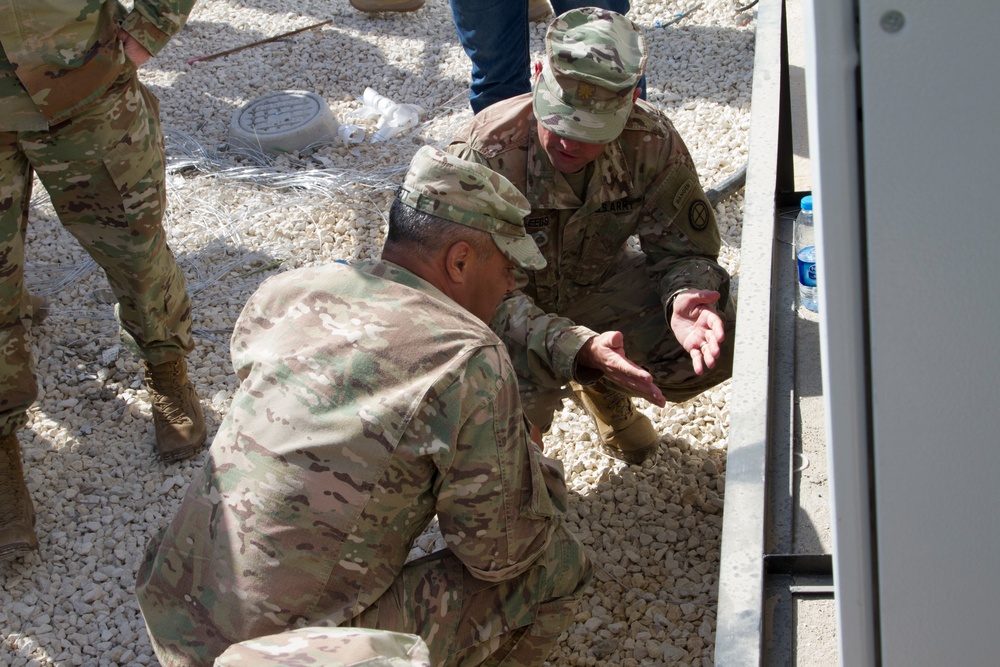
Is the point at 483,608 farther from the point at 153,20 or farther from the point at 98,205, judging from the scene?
the point at 153,20

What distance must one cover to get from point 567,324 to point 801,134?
92.9 inches

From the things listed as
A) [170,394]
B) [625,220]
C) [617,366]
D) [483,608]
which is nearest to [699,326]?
[617,366]

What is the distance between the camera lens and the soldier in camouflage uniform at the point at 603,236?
3016 mm

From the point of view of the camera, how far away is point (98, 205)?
3355 mm

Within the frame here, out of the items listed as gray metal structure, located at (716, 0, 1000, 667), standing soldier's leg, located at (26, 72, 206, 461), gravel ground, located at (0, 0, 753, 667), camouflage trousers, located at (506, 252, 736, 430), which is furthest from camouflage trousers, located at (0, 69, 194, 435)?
gray metal structure, located at (716, 0, 1000, 667)

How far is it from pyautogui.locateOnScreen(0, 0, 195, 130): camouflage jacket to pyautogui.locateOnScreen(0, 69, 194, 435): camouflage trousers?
0.24 ft

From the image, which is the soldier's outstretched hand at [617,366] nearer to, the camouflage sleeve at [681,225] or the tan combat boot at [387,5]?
the camouflage sleeve at [681,225]

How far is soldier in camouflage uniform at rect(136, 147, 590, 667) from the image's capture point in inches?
81.8

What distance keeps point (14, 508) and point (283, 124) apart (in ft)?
10.2

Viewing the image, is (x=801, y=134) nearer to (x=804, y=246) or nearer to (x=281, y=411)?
(x=804, y=246)

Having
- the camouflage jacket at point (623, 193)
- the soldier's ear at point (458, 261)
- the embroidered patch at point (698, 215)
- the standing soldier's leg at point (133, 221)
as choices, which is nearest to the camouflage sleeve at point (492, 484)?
the soldier's ear at point (458, 261)

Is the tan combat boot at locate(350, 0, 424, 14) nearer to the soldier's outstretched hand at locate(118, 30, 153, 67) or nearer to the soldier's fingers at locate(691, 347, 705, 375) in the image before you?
the soldier's outstretched hand at locate(118, 30, 153, 67)

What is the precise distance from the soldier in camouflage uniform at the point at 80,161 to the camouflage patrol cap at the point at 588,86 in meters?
1.26

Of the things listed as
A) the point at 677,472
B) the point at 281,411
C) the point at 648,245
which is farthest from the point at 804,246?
the point at 281,411
